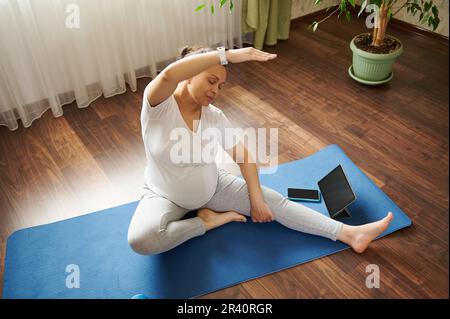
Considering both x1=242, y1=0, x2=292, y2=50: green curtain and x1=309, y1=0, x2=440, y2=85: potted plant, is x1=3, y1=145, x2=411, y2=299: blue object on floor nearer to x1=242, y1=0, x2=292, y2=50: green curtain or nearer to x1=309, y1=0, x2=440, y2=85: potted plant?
x1=309, y1=0, x2=440, y2=85: potted plant

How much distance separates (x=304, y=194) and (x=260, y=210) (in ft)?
0.88

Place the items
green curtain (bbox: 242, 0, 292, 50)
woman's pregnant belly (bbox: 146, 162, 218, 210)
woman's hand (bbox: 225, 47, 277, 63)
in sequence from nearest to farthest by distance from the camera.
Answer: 1. woman's hand (bbox: 225, 47, 277, 63)
2. woman's pregnant belly (bbox: 146, 162, 218, 210)
3. green curtain (bbox: 242, 0, 292, 50)

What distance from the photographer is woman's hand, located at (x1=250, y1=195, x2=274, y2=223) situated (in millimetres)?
1634

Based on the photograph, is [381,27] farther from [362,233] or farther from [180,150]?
[180,150]

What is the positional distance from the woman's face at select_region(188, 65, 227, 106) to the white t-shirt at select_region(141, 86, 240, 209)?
8cm

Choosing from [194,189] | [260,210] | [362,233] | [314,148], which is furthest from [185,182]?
[314,148]

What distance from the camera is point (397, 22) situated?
10.1 ft

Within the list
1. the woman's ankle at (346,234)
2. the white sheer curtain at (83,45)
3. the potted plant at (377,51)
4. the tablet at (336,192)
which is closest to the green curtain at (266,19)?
the white sheer curtain at (83,45)

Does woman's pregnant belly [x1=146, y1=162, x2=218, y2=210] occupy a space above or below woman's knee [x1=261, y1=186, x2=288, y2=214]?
above

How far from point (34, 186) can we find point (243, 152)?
1009mm

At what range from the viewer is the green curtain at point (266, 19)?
2.69 m

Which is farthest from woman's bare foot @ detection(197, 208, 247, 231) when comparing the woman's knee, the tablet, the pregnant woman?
the tablet

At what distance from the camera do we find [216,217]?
5.47 feet

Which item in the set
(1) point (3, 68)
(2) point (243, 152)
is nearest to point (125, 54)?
(1) point (3, 68)
